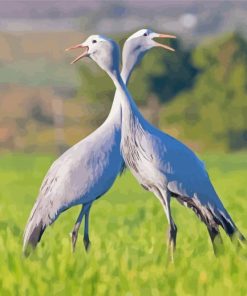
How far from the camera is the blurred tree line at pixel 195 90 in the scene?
40094 mm

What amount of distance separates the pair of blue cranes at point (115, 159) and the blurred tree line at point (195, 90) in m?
30.5

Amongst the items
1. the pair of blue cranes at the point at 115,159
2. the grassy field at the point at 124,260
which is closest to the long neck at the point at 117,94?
the pair of blue cranes at the point at 115,159

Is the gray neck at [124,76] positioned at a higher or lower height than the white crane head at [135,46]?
lower

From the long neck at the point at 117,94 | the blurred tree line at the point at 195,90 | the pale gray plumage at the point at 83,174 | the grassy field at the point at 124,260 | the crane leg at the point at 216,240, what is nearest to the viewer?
the grassy field at the point at 124,260

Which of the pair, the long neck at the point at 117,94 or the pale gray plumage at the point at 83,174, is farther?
the long neck at the point at 117,94

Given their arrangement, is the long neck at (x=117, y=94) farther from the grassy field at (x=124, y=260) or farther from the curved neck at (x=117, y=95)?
the grassy field at (x=124, y=260)

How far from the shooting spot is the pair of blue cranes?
8.47 meters

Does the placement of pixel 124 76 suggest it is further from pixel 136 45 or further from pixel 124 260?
pixel 124 260

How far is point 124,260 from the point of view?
8141 mm

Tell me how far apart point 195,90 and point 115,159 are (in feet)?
112

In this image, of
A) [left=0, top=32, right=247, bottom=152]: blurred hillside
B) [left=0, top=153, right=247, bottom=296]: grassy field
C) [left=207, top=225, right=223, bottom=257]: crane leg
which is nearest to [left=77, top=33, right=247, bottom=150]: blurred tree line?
[left=0, top=32, right=247, bottom=152]: blurred hillside

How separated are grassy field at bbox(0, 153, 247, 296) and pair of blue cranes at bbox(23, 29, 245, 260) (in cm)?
39

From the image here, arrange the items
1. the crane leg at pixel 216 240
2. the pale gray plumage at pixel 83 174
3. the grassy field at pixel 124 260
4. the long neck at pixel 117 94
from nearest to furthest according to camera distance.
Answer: the grassy field at pixel 124 260, the pale gray plumage at pixel 83 174, the long neck at pixel 117 94, the crane leg at pixel 216 240

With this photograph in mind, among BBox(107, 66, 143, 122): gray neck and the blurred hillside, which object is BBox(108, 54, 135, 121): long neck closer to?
BBox(107, 66, 143, 122): gray neck
